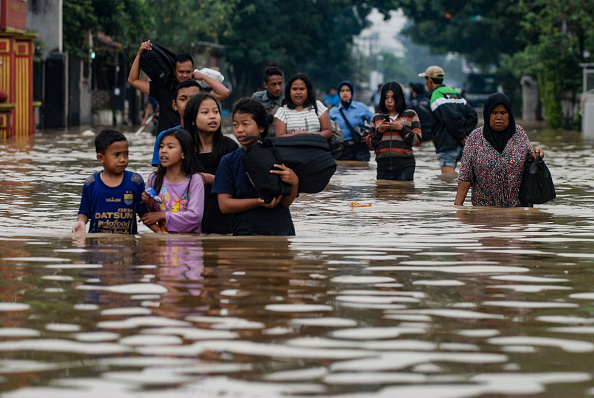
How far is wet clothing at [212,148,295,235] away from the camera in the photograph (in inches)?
290

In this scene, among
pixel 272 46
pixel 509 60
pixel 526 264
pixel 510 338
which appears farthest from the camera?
pixel 272 46

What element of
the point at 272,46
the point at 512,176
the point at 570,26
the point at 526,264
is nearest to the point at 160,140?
the point at 526,264

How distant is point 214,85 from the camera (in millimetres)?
9609

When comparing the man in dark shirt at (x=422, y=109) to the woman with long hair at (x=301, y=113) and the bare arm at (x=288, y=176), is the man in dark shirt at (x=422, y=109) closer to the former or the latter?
the woman with long hair at (x=301, y=113)

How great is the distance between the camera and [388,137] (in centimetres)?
1396

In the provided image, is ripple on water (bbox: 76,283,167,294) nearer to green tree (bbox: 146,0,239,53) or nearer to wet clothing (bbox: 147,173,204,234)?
wet clothing (bbox: 147,173,204,234)

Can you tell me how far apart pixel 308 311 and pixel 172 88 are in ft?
16.0

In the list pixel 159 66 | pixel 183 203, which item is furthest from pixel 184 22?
pixel 183 203

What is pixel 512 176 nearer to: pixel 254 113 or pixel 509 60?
pixel 254 113

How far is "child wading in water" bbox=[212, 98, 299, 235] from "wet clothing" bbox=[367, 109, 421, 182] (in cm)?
640

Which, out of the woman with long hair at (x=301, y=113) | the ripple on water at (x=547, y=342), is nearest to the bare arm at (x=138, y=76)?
the woman with long hair at (x=301, y=113)

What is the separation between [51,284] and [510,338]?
2513 millimetres

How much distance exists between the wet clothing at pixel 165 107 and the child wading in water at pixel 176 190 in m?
2.03

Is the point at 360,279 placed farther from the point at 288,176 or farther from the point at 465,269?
the point at 288,176
